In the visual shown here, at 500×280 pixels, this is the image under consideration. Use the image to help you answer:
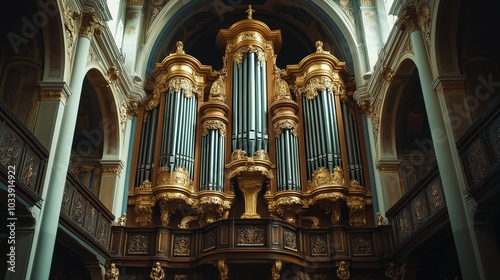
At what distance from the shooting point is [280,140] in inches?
591

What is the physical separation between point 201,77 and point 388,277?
9.12 m

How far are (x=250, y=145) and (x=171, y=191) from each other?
2772 millimetres

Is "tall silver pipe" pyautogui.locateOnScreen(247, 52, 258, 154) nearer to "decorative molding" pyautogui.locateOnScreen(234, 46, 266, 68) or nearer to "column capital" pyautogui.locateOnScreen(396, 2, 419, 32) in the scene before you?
"decorative molding" pyautogui.locateOnScreen(234, 46, 266, 68)

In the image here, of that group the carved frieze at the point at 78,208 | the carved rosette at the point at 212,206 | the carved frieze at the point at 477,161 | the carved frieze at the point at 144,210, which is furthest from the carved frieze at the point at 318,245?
the carved frieze at the point at 78,208

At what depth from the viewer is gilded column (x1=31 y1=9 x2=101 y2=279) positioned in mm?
8891

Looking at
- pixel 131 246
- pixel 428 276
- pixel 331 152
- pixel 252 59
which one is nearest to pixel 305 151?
pixel 331 152

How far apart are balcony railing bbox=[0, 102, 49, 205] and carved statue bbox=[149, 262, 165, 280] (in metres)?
4.56

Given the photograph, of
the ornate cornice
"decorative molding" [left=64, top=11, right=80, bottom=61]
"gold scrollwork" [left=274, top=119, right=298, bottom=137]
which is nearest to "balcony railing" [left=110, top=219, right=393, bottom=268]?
"gold scrollwork" [left=274, top=119, right=298, bottom=137]

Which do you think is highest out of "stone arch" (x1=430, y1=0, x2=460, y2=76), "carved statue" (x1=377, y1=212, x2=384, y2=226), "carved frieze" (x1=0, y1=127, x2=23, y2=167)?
"stone arch" (x1=430, y1=0, x2=460, y2=76)

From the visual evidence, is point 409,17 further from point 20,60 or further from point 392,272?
point 20,60

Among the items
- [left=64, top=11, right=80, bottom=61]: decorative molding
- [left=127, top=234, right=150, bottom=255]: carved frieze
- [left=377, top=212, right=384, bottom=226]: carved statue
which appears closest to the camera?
[left=64, top=11, right=80, bottom=61]: decorative molding

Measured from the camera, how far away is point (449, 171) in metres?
9.28

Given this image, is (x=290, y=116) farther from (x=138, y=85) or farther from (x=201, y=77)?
(x=138, y=85)

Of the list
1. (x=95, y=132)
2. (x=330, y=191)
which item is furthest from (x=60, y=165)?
(x=330, y=191)
